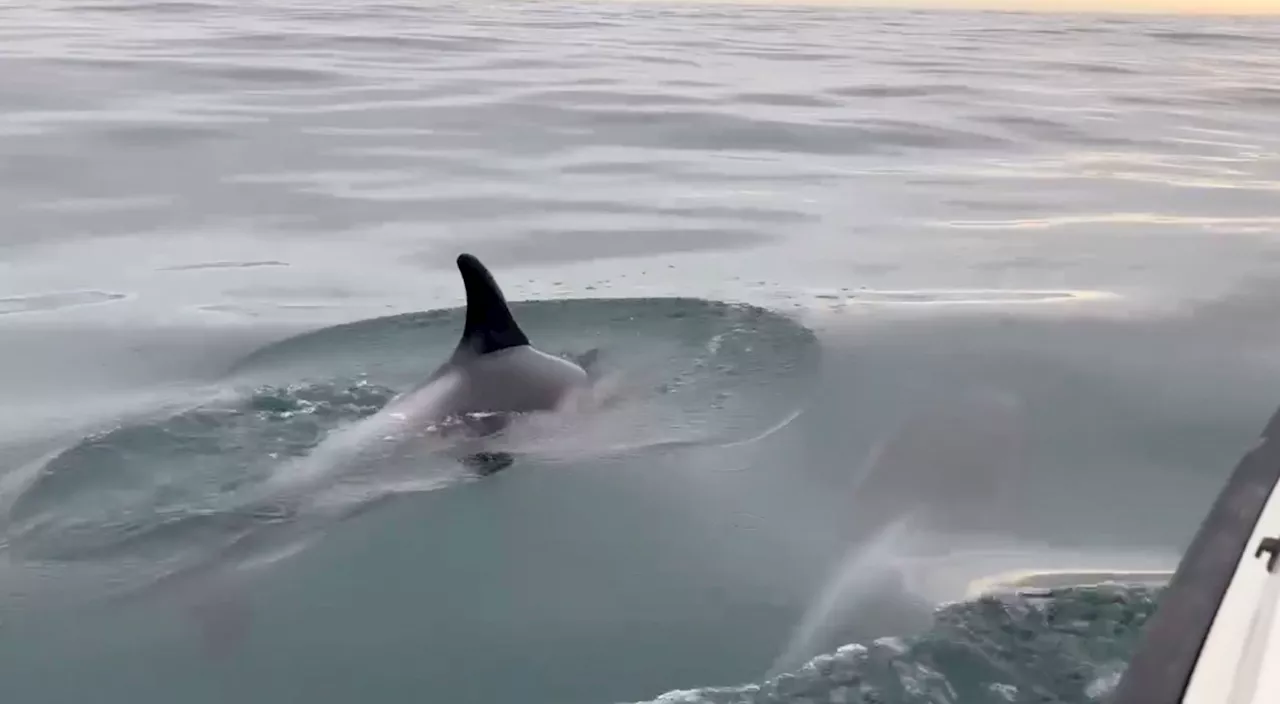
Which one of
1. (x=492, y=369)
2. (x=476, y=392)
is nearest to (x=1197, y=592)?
(x=476, y=392)

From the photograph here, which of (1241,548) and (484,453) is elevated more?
(1241,548)

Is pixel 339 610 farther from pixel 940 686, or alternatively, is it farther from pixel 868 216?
pixel 868 216

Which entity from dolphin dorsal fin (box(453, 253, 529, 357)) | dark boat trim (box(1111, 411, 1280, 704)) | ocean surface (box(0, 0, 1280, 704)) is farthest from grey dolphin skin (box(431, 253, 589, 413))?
dark boat trim (box(1111, 411, 1280, 704))

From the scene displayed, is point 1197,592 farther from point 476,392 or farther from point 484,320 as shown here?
point 484,320

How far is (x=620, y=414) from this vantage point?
6.05m

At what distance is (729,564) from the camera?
448cm

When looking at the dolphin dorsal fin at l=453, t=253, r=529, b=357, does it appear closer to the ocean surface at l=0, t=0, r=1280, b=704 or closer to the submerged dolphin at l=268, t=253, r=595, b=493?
the submerged dolphin at l=268, t=253, r=595, b=493

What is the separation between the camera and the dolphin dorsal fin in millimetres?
5930

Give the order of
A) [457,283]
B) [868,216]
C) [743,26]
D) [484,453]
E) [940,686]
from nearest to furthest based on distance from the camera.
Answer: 1. [940,686]
2. [484,453]
3. [457,283]
4. [868,216]
5. [743,26]

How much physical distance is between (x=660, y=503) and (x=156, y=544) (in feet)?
5.80

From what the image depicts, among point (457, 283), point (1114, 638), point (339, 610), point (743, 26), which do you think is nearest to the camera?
point (1114, 638)

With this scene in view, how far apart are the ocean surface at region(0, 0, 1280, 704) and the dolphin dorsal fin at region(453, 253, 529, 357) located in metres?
0.54

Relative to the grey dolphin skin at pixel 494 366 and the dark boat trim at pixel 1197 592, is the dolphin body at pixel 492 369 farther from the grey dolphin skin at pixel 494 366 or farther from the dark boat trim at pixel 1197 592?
the dark boat trim at pixel 1197 592

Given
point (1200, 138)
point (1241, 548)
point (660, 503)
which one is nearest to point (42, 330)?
point (660, 503)
